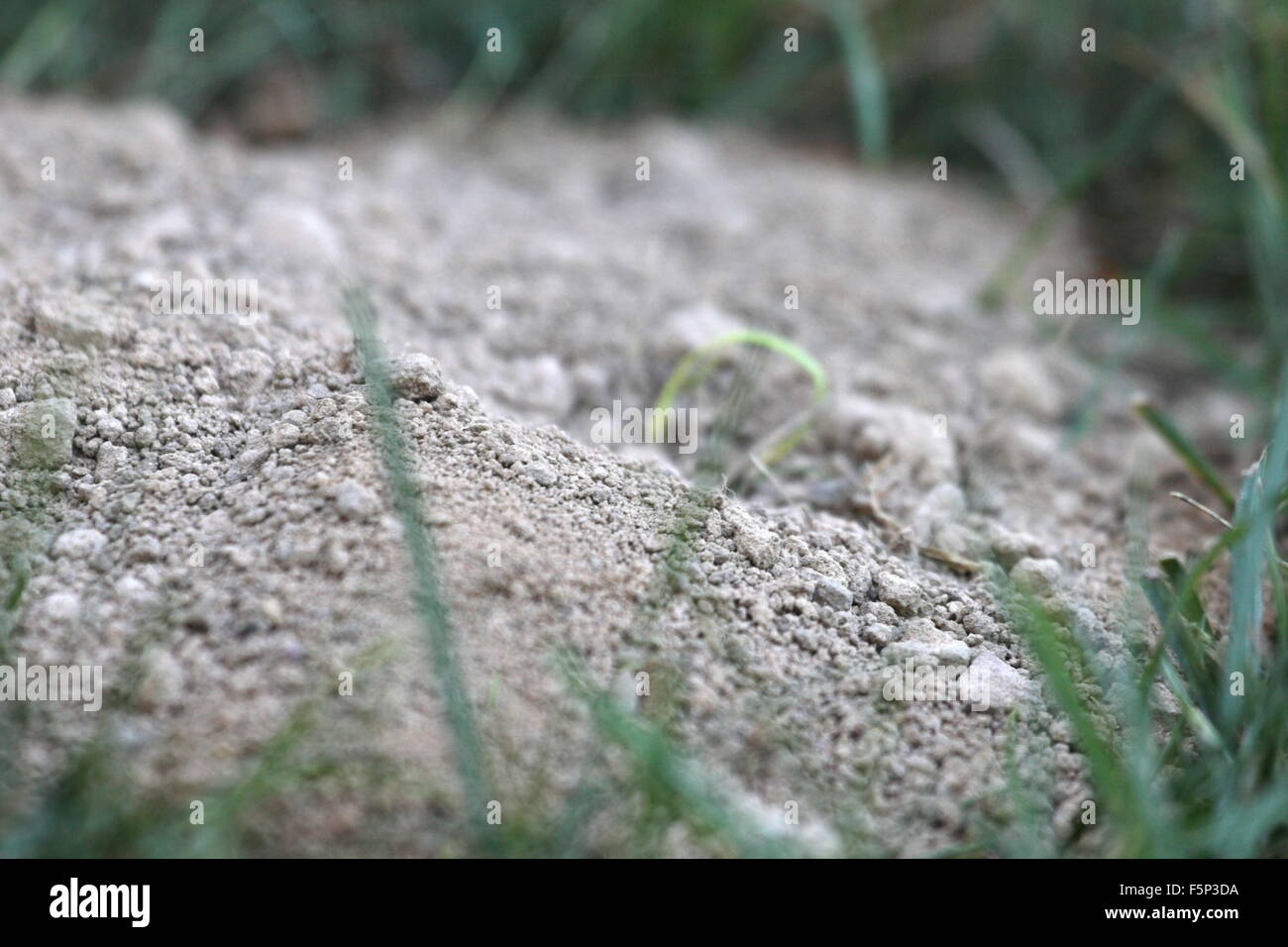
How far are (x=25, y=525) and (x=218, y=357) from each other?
11.0 inches

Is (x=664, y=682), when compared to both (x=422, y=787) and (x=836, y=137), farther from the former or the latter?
(x=836, y=137)

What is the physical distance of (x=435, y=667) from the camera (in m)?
0.91

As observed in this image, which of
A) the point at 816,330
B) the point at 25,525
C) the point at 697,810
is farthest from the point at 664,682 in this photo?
the point at 816,330
